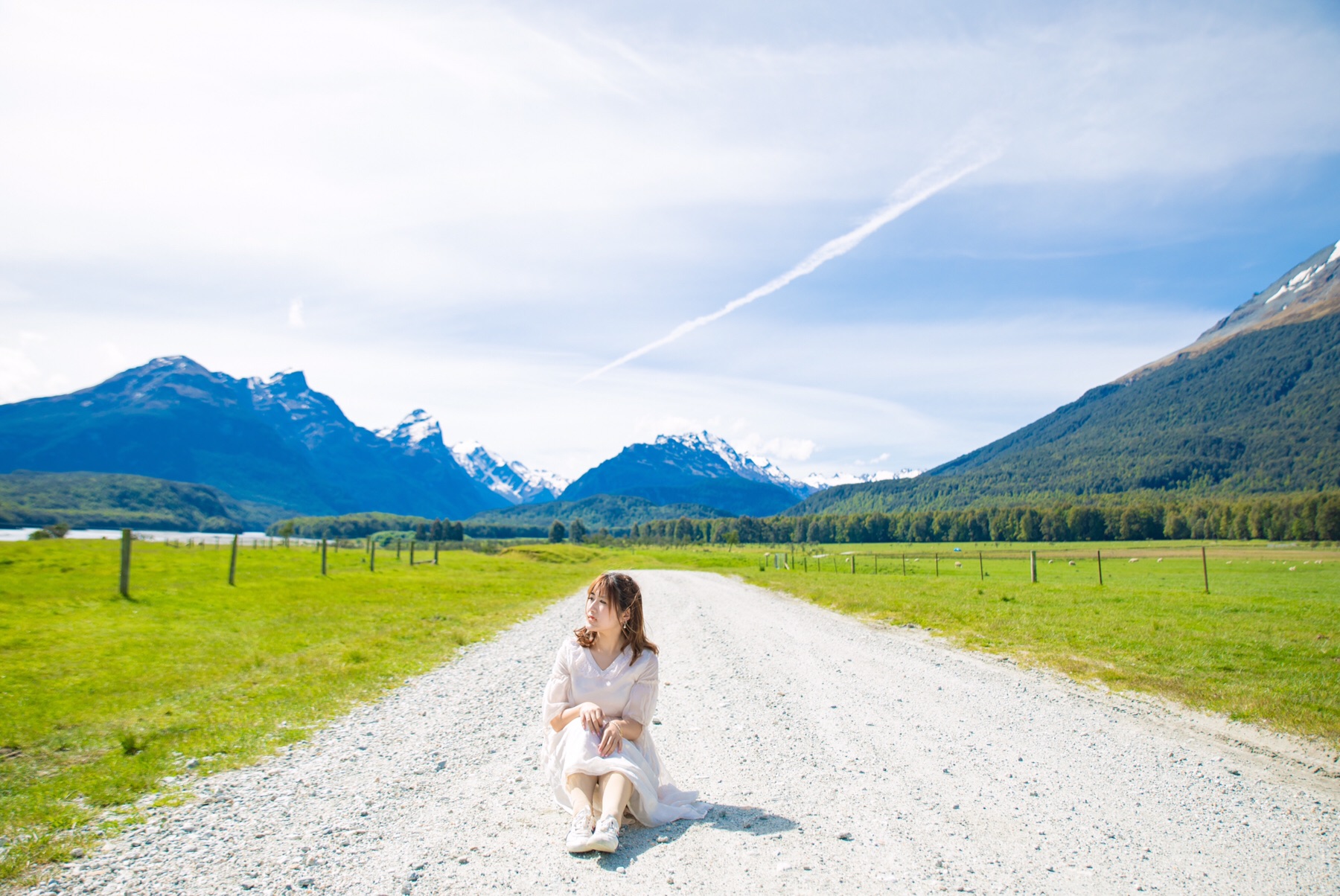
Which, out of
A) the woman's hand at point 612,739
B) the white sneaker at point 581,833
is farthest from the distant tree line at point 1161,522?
the white sneaker at point 581,833

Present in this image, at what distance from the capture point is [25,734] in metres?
8.91

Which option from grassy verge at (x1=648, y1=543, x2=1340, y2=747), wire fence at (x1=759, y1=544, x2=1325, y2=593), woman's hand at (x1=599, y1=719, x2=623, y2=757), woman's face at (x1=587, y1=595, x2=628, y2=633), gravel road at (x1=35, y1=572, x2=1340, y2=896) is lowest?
wire fence at (x1=759, y1=544, x2=1325, y2=593)

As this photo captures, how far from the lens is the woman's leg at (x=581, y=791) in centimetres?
551

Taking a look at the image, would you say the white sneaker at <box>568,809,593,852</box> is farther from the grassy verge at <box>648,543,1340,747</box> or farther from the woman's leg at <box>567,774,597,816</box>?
the grassy verge at <box>648,543,1340,747</box>

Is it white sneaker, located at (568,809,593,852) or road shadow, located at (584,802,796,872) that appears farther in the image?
road shadow, located at (584,802,796,872)

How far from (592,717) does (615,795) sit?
0.66m

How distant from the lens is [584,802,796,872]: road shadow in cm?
526

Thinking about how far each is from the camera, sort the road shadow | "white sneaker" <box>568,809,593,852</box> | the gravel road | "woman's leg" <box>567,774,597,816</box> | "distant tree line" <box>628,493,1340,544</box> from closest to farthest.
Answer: the gravel road, "white sneaker" <box>568,809,593,852</box>, the road shadow, "woman's leg" <box>567,774,597,816</box>, "distant tree line" <box>628,493,1340,544</box>

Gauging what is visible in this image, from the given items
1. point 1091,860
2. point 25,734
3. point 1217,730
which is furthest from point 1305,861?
point 25,734

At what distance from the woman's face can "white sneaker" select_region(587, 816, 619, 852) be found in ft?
5.14

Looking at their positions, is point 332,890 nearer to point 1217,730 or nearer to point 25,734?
point 25,734

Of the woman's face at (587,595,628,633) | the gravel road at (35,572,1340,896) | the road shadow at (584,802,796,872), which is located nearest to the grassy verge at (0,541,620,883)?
the gravel road at (35,572,1340,896)

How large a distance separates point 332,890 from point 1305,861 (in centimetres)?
755

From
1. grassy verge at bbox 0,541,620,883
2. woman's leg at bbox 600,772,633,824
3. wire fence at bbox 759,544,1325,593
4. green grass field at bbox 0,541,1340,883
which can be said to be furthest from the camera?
wire fence at bbox 759,544,1325,593
